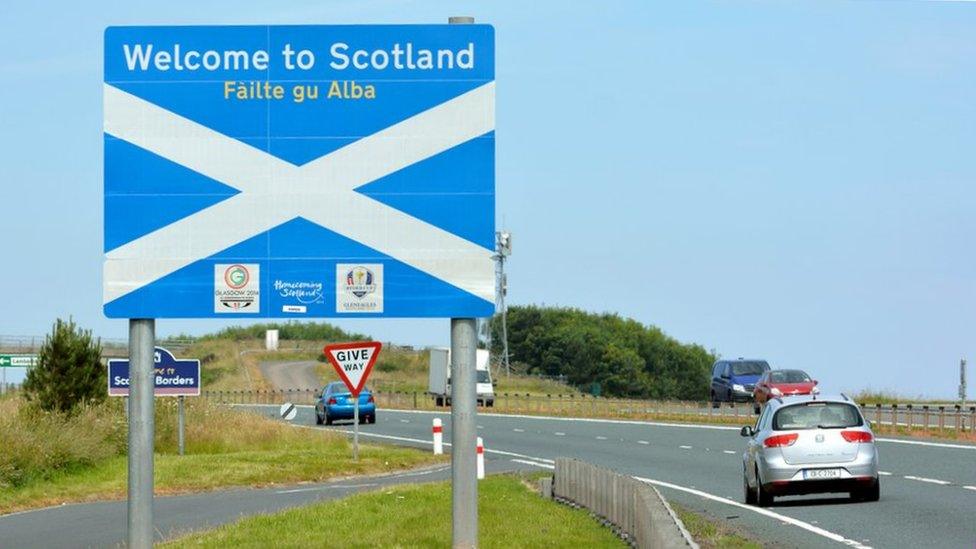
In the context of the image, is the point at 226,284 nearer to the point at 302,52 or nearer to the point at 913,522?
the point at 302,52

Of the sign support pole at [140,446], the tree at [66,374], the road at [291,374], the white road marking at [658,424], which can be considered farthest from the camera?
the road at [291,374]

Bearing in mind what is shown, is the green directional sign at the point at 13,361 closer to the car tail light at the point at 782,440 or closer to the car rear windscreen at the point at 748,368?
the car rear windscreen at the point at 748,368

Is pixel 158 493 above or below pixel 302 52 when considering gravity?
below

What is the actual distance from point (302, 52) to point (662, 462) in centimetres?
2812

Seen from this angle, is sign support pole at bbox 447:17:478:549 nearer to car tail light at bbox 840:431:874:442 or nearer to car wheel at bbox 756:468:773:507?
car tail light at bbox 840:431:874:442

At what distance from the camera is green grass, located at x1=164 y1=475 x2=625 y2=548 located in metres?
18.3

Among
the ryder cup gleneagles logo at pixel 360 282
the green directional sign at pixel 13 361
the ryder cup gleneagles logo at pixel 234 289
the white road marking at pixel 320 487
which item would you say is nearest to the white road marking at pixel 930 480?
the white road marking at pixel 320 487

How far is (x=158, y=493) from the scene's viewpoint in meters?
34.0

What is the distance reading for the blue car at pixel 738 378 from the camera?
62.4 meters

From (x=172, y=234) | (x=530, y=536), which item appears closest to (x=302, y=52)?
(x=172, y=234)

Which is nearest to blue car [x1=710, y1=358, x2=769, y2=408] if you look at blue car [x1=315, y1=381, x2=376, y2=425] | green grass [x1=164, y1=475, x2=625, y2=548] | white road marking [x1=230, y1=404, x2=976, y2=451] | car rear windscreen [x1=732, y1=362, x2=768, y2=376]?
car rear windscreen [x1=732, y1=362, x2=768, y2=376]

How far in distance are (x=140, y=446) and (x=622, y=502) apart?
8150 mm

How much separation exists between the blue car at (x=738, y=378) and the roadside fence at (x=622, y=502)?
36340 millimetres

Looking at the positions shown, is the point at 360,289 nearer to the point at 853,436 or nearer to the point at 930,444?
the point at 853,436
